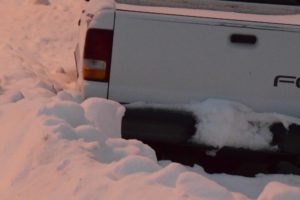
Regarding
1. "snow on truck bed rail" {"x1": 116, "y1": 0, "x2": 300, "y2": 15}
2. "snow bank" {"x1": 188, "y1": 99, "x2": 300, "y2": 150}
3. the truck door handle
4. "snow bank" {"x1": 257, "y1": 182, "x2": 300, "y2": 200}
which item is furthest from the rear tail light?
"snow bank" {"x1": 257, "y1": 182, "x2": 300, "y2": 200}

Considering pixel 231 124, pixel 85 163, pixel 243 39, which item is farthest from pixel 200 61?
pixel 85 163

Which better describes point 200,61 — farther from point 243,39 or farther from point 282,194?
point 282,194

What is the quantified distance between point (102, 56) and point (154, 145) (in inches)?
29.6

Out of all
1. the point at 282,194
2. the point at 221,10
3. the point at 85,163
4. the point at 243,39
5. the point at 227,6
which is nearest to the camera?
the point at 282,194

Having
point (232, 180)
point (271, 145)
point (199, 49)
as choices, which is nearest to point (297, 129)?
point (271, 145)

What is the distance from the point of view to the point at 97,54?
13.8 feet

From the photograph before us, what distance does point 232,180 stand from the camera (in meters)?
4.36

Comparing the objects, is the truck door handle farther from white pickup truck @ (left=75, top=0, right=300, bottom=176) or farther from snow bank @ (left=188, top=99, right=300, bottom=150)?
snow bank @ (left=188, top=99, right=300, bottom=150)

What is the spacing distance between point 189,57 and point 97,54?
0.61 metres

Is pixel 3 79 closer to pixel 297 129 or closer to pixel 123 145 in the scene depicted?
pixel 123 145

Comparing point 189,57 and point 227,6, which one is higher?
point 227,6

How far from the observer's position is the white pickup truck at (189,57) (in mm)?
4117

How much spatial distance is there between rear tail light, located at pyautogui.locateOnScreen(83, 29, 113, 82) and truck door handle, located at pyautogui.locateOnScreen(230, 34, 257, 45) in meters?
0.80

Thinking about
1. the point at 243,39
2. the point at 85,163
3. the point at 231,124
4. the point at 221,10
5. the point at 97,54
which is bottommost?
the point at 85,163
